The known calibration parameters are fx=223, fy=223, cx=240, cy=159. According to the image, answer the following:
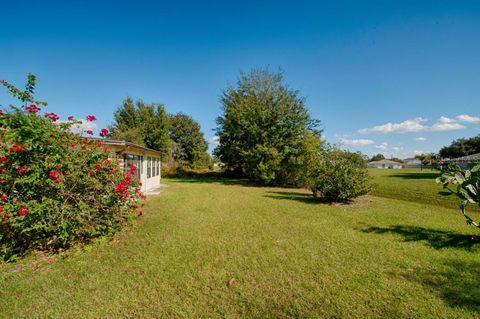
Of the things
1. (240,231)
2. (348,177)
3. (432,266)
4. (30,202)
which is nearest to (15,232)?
(30,202)

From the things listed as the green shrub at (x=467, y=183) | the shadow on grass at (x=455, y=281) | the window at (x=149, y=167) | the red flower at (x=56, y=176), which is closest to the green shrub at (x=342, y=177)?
the green shrub at (x=467, y=183)

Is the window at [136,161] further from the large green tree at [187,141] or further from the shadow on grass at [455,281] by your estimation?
the large green tree at [187,141]

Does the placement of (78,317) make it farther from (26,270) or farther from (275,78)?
(275,78)

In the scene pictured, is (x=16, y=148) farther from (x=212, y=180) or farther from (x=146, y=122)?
(x=146, y=122)

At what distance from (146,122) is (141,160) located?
66.6 feet

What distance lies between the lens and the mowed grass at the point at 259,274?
9.09 feet

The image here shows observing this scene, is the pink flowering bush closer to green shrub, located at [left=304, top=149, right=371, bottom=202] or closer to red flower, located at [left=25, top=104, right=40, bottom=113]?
red flower, located at [left=25, top=104, right=40, bottom=113]

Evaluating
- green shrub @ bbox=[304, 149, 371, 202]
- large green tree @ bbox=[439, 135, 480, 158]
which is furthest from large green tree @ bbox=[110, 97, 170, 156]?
large green tree @ bbox=[439, 135, 480, 158]

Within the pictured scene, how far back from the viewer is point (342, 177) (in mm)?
9031

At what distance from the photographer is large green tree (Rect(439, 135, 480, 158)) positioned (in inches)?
1562

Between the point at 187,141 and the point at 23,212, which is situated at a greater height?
the point at 187,141

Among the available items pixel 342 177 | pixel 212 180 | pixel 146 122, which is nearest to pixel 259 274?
pixel 342 177

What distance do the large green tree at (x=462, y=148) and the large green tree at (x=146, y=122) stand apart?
52122 mm

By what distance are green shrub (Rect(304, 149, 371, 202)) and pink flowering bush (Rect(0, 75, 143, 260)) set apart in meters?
7.62
